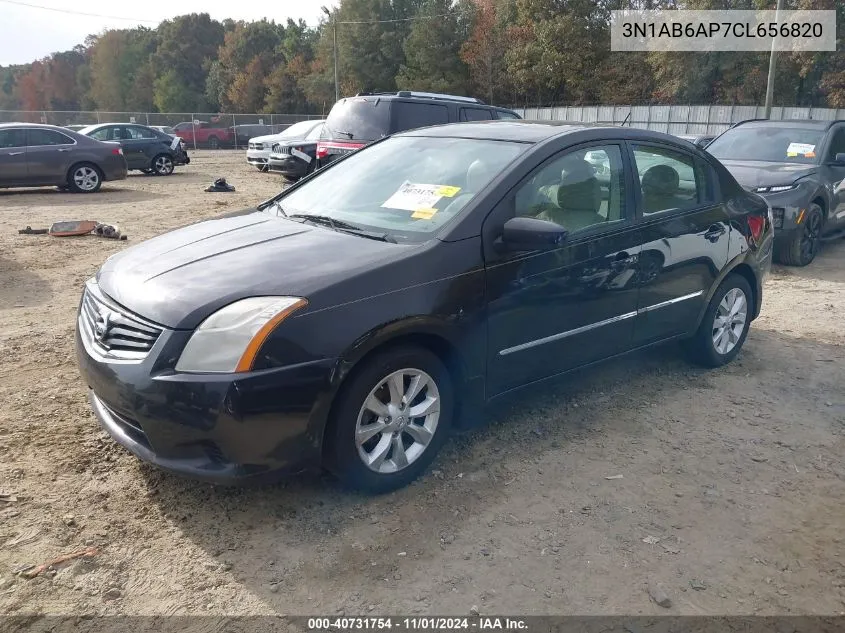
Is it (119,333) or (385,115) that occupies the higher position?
(385,115)

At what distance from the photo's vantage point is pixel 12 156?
14195 millimetres

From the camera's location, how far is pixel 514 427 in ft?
13.8

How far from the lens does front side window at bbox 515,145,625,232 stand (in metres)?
3.84

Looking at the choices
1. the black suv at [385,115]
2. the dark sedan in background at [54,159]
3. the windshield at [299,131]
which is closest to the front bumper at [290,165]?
the windshield at [299,131]

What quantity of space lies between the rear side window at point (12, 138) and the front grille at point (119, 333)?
13085 millimetres

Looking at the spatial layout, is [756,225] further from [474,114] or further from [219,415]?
[474,114]

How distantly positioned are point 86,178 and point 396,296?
1430cm

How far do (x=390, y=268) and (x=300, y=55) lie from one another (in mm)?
68537

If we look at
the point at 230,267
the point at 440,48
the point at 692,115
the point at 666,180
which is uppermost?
the point at 440,48

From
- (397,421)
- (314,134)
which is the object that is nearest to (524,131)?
(397,421)

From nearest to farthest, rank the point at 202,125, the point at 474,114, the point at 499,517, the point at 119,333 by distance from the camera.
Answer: the point at 119,333 → the point at 499,517 → the point at 474,114 → the point at 202,125

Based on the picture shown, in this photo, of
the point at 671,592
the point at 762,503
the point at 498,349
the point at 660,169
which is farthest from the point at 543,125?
the point at 671,592

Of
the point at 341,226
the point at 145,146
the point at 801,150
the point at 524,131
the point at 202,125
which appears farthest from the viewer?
the point at 202,125

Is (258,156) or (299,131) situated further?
(258,156)
